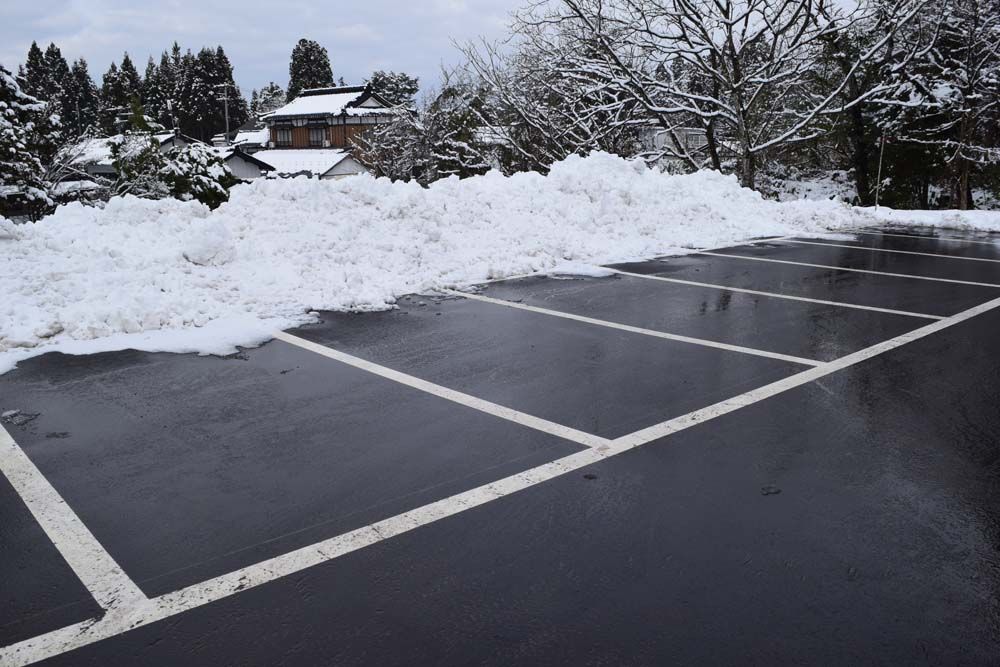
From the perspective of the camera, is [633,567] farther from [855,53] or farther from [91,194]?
[855,53]

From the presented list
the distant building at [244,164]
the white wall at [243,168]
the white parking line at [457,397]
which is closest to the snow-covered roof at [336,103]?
the distant building at [244,164]

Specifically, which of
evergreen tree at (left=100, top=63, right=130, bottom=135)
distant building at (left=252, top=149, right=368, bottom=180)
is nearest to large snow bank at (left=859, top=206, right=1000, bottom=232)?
distant building at (left=252, top=149, right=368, bottom=180)

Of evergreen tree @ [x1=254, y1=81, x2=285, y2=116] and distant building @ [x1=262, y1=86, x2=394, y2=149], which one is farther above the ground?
evergreen tree @ [x1=254, y1=81, x2=285, y2=116]

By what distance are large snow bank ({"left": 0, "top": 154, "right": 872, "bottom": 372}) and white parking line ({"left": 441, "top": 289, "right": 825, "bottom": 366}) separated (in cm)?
89

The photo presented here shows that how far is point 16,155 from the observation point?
14.8 metres

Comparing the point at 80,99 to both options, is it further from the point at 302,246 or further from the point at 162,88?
the point at 302,246

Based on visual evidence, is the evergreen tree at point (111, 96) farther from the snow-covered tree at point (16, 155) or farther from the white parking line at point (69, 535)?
the white parking line at point (69, 535)

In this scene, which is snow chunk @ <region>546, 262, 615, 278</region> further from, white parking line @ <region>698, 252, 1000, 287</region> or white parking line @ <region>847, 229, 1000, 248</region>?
white parking line @ <region>847, 229, 1000, 248</region>

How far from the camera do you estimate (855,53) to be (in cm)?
2386

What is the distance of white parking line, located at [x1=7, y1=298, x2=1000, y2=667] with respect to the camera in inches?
93.0

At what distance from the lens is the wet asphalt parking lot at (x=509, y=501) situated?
7.84 ft

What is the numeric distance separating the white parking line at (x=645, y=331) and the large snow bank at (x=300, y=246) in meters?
0.89

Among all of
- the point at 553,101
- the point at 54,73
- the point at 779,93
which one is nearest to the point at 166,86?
the point at 54,73

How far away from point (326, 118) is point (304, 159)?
18.3ft
